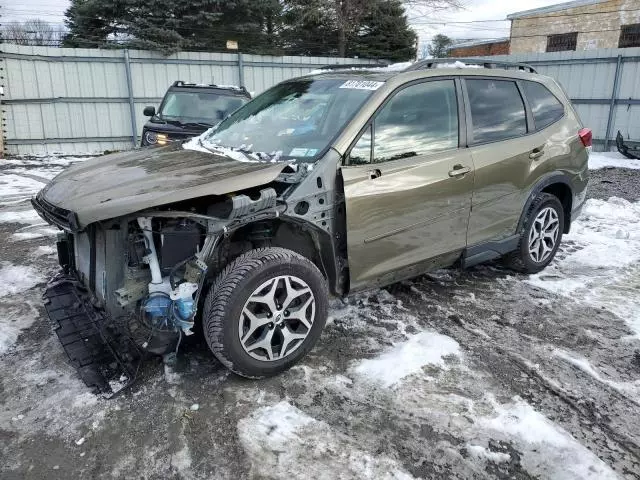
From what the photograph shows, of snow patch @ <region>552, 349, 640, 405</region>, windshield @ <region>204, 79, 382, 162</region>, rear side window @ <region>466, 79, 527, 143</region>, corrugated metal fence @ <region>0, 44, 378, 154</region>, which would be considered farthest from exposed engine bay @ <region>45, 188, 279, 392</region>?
corrugated metal fence @ <region>0, 44, 378, 154</region>

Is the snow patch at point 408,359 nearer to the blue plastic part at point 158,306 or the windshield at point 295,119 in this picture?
the blue plastic part at point 158,306

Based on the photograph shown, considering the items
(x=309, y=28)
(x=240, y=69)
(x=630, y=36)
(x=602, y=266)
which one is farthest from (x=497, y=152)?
(x=630, y=36)

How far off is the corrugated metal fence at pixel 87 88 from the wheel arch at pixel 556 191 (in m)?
12.6

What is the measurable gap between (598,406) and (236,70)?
14.8m

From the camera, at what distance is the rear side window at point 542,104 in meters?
4.49

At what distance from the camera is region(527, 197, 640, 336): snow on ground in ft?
14.1

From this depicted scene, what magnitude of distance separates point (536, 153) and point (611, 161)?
9307 mm

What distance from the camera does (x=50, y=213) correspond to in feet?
9.35

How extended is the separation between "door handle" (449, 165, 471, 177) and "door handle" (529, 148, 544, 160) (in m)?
0.90

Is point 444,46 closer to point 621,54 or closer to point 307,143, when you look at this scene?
point 621,54

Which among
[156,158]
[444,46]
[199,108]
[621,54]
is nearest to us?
[156,158]

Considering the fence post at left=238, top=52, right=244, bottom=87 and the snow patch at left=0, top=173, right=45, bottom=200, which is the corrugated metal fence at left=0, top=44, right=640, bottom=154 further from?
the snow patch at left=0, top=173, right=45, bottom=200

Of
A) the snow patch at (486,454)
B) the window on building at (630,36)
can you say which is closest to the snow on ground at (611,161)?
the snow patch at (486,454)

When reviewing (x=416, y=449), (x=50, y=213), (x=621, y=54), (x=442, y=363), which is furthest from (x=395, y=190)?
(x=621, y=54)
